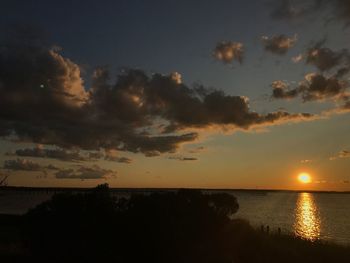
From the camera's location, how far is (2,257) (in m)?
32.7

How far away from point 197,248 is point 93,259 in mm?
8600

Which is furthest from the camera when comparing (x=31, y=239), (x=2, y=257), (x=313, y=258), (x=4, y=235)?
(x=4, y=235)

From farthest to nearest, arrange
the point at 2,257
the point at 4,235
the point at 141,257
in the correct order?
the point at 4,235, the point at 141,257, the point at 2,257

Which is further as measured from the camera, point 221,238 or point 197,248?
point 221,238

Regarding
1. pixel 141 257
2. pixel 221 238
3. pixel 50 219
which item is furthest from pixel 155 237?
pixel 50 219

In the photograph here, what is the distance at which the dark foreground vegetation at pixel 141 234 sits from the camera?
118ft

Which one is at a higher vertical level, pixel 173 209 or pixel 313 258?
pixel 173 209

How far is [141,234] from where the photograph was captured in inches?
1462

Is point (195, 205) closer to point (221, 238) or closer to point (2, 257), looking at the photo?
point (221, 238)

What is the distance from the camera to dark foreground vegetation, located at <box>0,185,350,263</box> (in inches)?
1414

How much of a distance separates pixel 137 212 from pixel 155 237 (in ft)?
11.7

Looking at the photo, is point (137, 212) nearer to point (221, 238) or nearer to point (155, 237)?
point (155, 237)

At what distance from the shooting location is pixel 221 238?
4025cm

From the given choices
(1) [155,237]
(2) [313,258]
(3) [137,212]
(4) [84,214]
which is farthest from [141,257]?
(2) [313,258]
